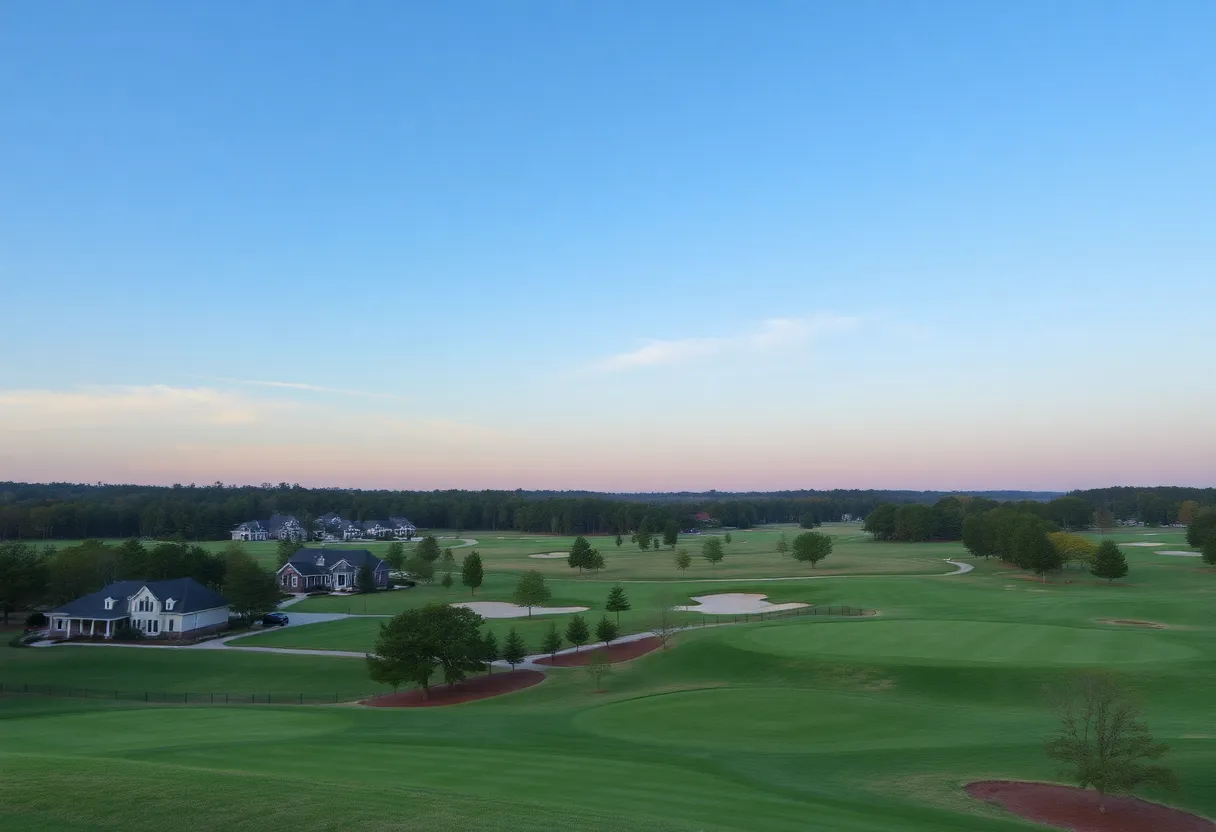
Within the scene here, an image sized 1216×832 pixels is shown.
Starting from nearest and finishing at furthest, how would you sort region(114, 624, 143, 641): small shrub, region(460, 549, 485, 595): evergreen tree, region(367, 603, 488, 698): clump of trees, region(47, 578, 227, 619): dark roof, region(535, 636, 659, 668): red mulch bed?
region(367, 603, 488, 698): clump of trees
region(535, 636, 659, 668): red mulch bed
region(114, 624, 143, 641): small shrub
region(47, 578, 227, 619): dark roof
region(460, 549, 485, 595): evergreen tree

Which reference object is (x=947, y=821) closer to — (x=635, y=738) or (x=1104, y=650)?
(x=635, y=738)

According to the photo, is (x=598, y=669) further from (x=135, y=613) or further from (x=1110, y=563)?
(x=1110, y=563)

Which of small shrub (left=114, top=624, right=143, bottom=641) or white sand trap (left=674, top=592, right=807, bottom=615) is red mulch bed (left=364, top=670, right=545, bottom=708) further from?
small shrub (left=114, top=624, right=143, bottom=641)

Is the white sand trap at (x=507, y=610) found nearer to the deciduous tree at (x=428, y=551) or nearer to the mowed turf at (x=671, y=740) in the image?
the mowed turf at (x=671, y=740)

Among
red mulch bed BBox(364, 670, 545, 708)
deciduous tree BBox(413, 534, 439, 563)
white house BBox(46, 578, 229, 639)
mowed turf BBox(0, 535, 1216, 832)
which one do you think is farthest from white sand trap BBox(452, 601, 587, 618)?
deciduous tree BBox(413, 534, 439, 563)

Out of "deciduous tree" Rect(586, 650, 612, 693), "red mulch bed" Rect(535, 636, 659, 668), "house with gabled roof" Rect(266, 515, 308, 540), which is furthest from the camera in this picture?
"house with gabled roof" Rect(266, 515, 308, 540)

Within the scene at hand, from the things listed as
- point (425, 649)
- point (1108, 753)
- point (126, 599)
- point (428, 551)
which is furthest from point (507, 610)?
point (1108, 753)

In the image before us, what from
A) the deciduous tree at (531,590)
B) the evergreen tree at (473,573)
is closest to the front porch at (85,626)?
the evergreen tree at (473,573)

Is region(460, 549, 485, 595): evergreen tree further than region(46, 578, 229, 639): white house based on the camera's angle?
Yes
